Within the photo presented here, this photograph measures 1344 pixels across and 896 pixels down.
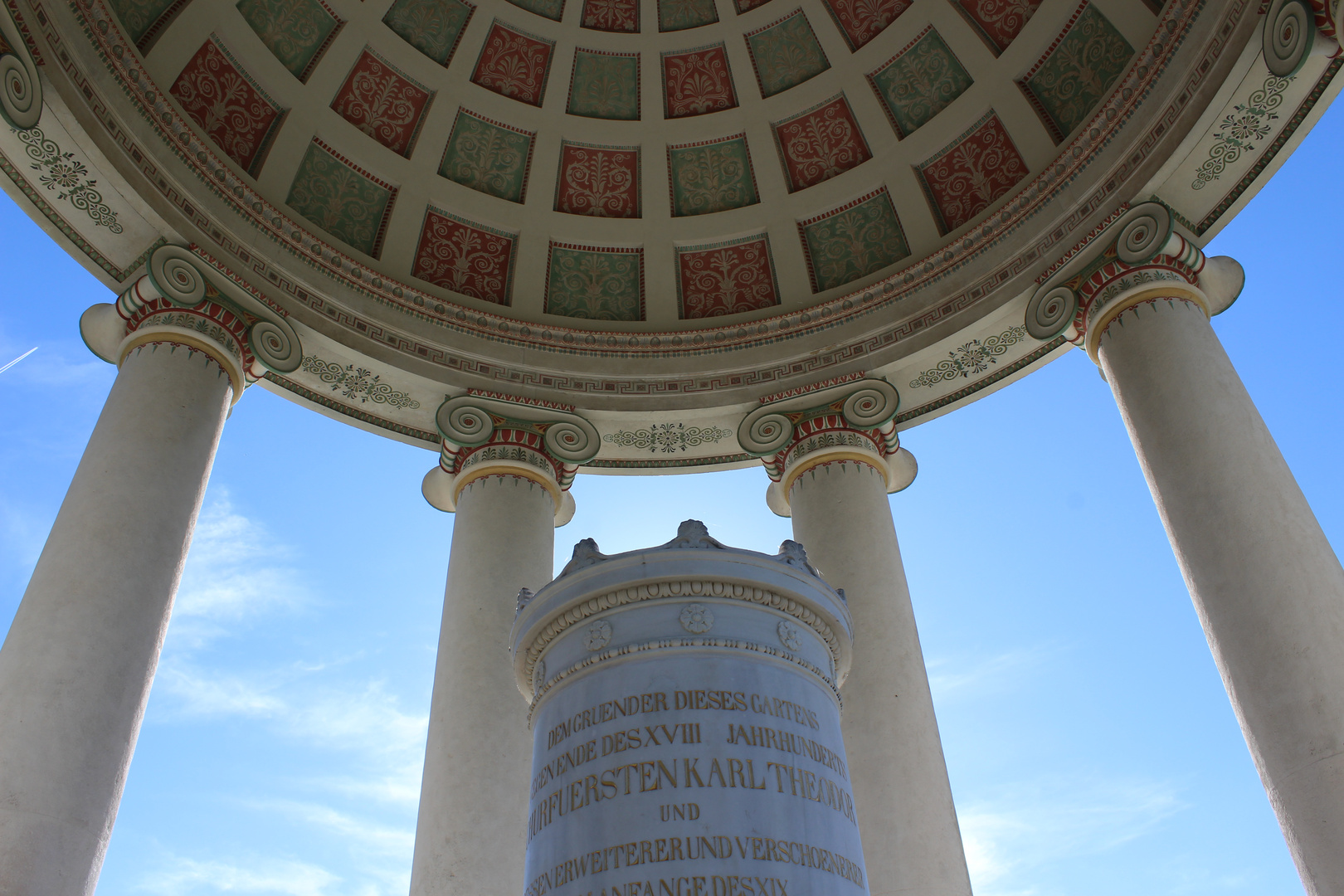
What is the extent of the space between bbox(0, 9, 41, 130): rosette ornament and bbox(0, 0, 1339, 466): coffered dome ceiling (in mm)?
385

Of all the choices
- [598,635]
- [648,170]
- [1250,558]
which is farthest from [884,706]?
[648,170]

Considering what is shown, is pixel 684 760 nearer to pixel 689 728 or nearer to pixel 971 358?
pixel 689 728

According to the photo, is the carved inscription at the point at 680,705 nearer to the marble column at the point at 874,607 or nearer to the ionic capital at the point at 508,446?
the marble column at the point at 874,607

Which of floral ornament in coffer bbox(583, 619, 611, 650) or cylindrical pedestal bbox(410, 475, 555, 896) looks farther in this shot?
cylindrical pedestal bbox(410, 475, 555, 896)

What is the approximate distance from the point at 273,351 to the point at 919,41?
10414mm

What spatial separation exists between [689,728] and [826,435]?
9100mm

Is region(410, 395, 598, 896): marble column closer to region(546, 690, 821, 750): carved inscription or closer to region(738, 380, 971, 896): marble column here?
region(738, 380, 971, 896): marble column

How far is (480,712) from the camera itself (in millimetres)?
11406

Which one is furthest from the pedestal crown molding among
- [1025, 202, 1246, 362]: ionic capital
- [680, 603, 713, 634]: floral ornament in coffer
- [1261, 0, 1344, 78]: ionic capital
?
[1261, 0, 1344, 78]: ionic capital

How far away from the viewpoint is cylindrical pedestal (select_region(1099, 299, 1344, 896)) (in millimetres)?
8641

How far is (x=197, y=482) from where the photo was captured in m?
11.0

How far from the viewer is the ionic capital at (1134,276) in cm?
1191

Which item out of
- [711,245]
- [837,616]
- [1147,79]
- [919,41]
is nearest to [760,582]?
[837,616]

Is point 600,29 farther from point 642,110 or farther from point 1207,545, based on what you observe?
point 1207,545
